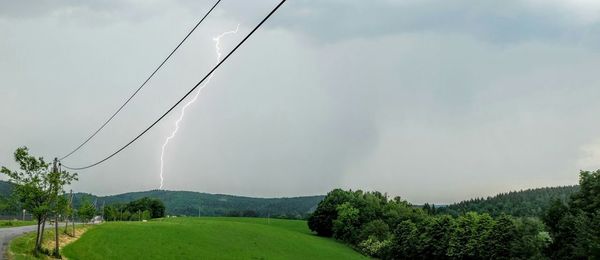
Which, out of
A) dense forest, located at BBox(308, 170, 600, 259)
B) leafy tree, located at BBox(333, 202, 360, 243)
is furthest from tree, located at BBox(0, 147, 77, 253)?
leafy tree, located at BBox(333, 202, 360, 243)

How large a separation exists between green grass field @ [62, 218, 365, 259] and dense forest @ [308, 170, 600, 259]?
568 inches

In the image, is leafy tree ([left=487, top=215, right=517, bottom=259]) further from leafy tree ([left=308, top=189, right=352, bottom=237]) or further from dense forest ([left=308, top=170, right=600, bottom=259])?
leafy tree ([left=308, top=189, right=352, bottom=237])

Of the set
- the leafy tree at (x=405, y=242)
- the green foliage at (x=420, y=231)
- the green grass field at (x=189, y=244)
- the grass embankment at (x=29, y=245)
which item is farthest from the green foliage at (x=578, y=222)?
the grass embankment at (x=29, y=245)

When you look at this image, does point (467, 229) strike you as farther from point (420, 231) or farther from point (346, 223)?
point (346, 223)

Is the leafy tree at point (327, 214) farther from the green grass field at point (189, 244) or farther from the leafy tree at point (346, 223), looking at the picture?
the green grass field at point (189, 244)

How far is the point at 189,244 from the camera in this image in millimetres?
78188

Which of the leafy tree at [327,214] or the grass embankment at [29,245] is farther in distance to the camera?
the leafy tree at [327,214]

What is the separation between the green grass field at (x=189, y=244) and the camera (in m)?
58.8

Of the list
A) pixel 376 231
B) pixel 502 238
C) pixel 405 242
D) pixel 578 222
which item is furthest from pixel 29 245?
pixel 376 231

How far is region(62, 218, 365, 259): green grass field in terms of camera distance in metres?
58.8

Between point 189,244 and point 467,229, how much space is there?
150 feet

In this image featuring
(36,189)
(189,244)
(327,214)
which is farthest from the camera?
(327,214)

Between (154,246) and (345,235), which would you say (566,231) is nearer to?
(154,246)

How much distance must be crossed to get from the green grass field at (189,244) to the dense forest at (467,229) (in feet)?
47.3
